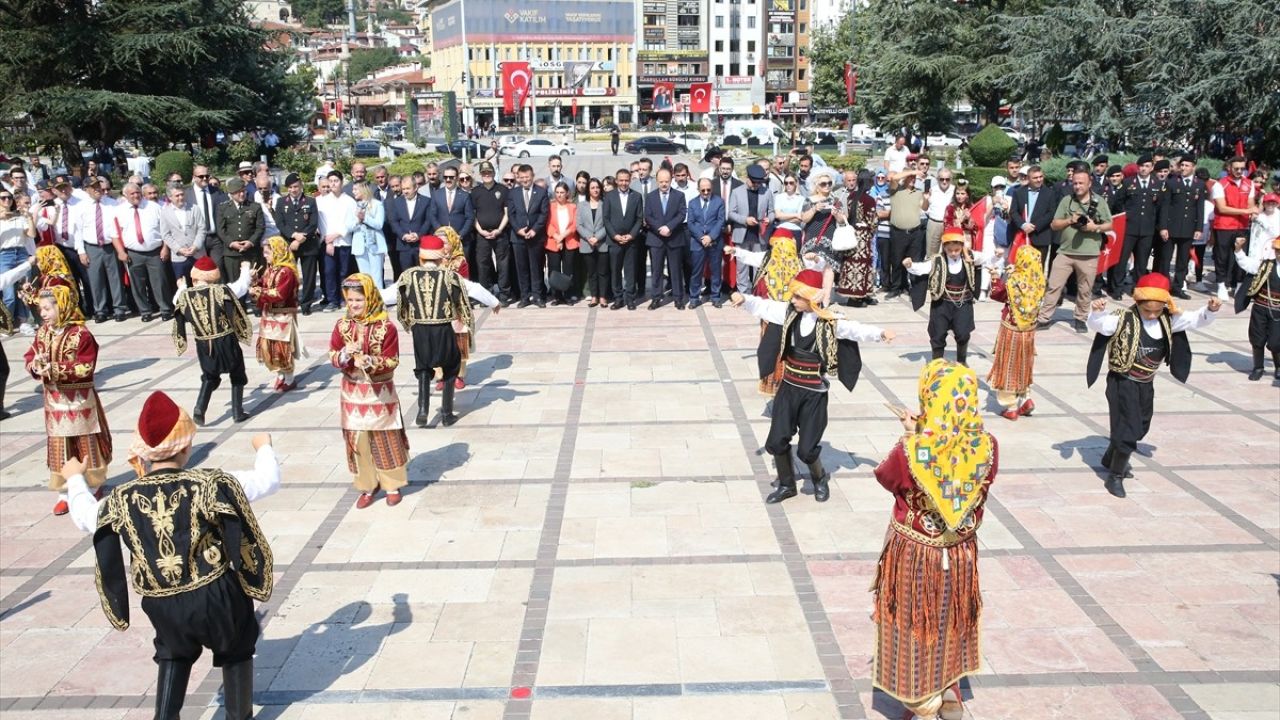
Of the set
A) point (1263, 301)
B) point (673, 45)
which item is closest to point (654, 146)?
point (1263, 301)

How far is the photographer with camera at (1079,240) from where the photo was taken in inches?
528

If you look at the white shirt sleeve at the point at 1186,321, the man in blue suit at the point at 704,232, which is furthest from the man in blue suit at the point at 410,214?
the white shirt sleeve at the point at 1186,321

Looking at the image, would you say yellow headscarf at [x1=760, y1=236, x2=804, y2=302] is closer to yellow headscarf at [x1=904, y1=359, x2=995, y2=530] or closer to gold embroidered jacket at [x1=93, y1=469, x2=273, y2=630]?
yellow headscarf at [x1=904, y1=359, x2=995, y2=530]

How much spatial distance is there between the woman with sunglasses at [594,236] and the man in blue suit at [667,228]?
682mm

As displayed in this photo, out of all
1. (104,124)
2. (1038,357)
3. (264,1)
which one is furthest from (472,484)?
(264,1)

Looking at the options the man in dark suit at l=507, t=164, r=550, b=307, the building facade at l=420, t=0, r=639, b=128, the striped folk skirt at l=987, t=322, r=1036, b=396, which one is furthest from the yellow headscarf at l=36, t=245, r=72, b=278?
the building facade at l=420, t=0, r=639, b=128

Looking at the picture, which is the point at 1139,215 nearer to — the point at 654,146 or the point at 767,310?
the point at 767,310

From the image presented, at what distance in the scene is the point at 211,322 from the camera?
10273mm

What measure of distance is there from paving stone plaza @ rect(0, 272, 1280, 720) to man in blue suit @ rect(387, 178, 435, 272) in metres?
4.49

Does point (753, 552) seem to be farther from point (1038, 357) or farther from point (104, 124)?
point (104, 124)

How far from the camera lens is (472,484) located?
8.91 m

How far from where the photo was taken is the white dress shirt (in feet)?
49.1

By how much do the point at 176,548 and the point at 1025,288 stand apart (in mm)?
7997

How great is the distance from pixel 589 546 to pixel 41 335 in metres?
4.88
